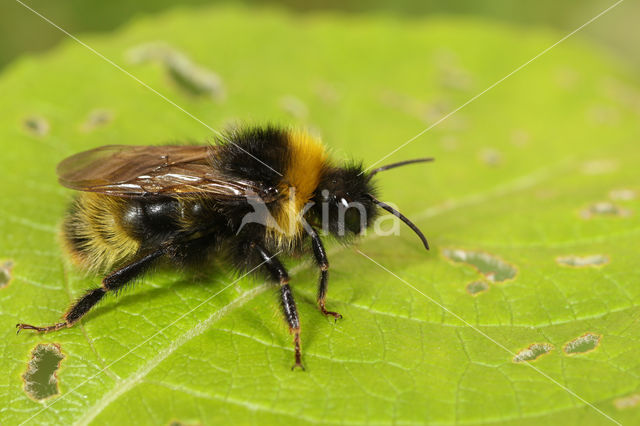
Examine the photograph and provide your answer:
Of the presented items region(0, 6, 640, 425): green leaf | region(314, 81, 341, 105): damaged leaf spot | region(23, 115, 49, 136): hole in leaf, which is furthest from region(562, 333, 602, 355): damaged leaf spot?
region(23, 115, 49, 136): hole in leaf

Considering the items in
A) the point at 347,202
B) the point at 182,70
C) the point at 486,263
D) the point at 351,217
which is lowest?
the point at 486,263

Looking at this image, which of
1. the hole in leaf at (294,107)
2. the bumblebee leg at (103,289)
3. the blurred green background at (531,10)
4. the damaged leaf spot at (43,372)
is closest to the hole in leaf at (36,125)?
the bumblebee leg at (103,289)

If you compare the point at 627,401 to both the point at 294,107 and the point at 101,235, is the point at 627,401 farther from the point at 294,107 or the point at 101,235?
the point at 294,107

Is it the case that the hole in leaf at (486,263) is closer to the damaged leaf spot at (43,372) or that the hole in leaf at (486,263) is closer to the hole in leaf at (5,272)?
the damaged leaf spot at (43,372)

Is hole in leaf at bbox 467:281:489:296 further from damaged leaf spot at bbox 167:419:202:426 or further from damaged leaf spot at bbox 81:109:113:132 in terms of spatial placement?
damaged leaf spot at bbox 81:109:113:132

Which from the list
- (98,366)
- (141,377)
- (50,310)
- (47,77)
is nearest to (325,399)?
(141,377)

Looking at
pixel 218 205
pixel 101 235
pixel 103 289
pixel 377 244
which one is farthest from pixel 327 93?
pixel 103 289

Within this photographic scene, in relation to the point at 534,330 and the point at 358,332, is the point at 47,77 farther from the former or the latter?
the point at 534,330
